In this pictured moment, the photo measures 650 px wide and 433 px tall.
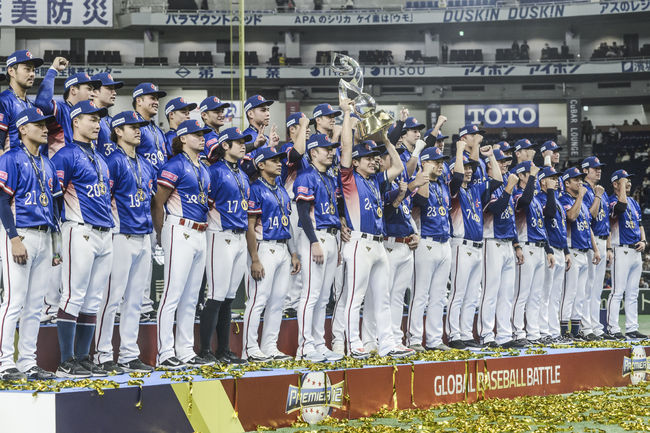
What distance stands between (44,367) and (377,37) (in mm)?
30641

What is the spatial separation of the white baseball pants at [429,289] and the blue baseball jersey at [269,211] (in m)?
1.78

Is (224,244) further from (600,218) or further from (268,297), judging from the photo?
(600,218)

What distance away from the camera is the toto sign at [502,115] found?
34.6m

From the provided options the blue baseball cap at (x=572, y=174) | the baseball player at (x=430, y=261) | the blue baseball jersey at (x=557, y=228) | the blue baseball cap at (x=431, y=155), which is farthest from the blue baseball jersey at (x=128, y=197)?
the blue baseball cap at (x=572, y=174)

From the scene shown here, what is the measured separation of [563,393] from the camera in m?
9.19

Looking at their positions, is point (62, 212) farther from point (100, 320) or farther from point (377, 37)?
point (377, 37)

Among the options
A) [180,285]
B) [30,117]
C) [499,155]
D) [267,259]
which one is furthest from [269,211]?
[499,155]

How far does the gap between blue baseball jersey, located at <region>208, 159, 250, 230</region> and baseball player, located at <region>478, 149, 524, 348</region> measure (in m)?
3.53

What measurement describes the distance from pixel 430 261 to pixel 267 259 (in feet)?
6.87

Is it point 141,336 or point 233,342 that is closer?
point 141,336

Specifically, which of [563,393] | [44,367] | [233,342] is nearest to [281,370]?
[233,342]

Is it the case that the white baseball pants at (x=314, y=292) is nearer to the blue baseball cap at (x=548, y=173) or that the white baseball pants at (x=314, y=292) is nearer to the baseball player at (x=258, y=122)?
the baseball player at (x=258, y=122)

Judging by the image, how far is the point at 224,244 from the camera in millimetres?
7426

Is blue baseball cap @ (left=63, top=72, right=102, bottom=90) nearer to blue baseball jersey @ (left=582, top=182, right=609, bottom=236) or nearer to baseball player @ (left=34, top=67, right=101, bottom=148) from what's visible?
baseball player @ (left=34, top=67, right=101, bottom=148)
